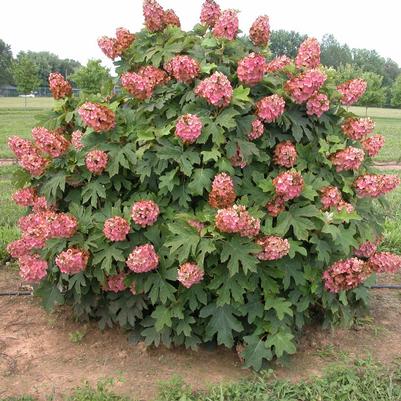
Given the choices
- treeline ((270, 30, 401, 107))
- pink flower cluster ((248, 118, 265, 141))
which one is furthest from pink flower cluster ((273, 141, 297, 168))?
treeline ((270, 30, 401, 107))

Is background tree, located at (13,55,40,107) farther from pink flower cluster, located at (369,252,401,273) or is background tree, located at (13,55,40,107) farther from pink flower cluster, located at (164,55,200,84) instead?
pink flower cluster, located at (369,252,401,273)

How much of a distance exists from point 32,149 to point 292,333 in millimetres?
2039

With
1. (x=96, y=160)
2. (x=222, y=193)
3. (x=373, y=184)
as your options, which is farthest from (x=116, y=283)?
(x=373, y=184)

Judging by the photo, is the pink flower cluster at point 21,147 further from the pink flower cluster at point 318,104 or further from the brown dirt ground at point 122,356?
the pink flower cluster at point 318,104

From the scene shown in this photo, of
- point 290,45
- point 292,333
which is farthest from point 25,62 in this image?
point 292,333

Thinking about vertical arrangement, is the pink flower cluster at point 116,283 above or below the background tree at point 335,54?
below

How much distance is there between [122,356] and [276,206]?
138 cm

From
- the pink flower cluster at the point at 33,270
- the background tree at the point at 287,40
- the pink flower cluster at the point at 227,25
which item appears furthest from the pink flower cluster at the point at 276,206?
the background tree at the point at 287,40

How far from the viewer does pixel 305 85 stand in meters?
3.18

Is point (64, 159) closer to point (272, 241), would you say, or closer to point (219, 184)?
point (219, 184)

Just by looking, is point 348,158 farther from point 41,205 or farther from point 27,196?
point 27,196

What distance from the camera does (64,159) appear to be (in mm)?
3418

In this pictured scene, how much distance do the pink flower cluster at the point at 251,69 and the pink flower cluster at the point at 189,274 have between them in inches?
45.6

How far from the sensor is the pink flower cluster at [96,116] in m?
3.16
